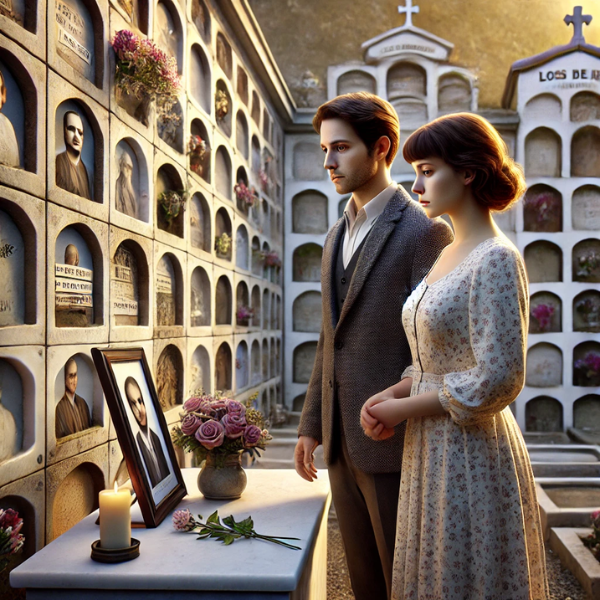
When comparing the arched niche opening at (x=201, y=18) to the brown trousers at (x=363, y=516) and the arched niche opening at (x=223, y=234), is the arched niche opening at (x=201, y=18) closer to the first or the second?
the arched niche opening at (x=223, y=234)

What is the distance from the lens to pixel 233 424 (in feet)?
4.90

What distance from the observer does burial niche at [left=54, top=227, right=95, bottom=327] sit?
1589mm

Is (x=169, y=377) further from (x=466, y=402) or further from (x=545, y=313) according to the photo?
(x=545, y=313)

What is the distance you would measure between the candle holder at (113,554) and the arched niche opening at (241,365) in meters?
2.72

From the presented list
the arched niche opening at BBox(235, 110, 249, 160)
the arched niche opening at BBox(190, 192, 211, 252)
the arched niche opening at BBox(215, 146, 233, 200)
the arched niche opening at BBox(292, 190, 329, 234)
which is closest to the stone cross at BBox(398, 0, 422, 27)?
the arched niche opening at BBox(292, 190, 329, 234)

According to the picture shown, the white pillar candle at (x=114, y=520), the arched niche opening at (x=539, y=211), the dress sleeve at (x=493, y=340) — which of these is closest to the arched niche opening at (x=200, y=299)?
the white pillar candle at (x=114, y=520)

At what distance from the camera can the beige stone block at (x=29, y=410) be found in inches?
54.4

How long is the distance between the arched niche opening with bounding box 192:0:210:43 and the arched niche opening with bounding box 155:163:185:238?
0.83 m

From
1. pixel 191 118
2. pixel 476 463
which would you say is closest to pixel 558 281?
pixel 191 118

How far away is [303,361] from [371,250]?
14.6ft

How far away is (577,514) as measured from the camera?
9.81 ft

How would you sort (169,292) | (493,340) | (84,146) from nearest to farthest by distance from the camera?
1. (493,340)
2. (84,146)
3. (169,292)

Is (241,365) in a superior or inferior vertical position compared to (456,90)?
inferior

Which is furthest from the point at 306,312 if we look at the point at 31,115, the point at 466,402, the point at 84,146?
the point at 466,402
